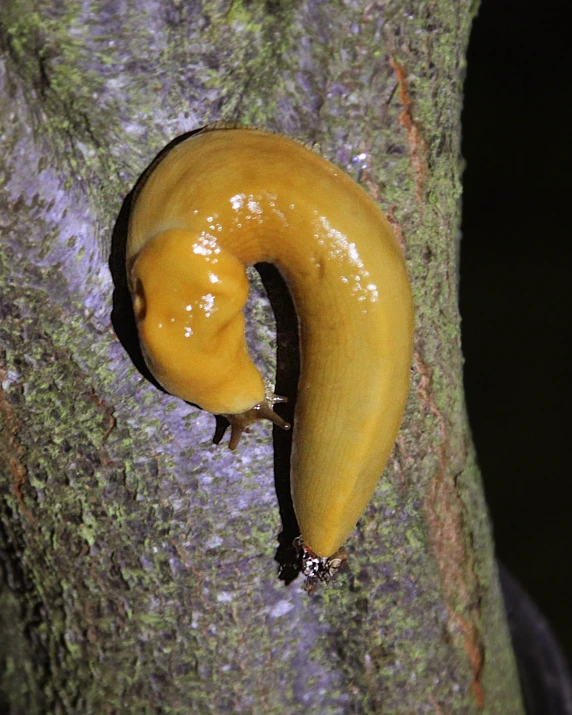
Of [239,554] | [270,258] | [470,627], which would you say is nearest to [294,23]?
[270,258]

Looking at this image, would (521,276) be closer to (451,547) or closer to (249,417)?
(451,547)

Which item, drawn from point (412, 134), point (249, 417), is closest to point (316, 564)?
point (249, 417)

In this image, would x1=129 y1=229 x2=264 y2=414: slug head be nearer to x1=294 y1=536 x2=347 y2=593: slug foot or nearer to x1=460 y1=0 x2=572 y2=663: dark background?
x1=294 y1=536 x2=347 y2=593: slug foot

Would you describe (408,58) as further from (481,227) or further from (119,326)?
(481,227)

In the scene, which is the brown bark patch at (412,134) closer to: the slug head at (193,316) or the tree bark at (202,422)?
the tree bark at (202,422)

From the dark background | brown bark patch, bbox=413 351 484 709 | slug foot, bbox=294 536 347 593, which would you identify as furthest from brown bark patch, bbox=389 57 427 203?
the dark background

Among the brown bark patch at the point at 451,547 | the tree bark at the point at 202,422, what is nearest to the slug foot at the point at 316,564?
the tree bark at the point at 202,422
